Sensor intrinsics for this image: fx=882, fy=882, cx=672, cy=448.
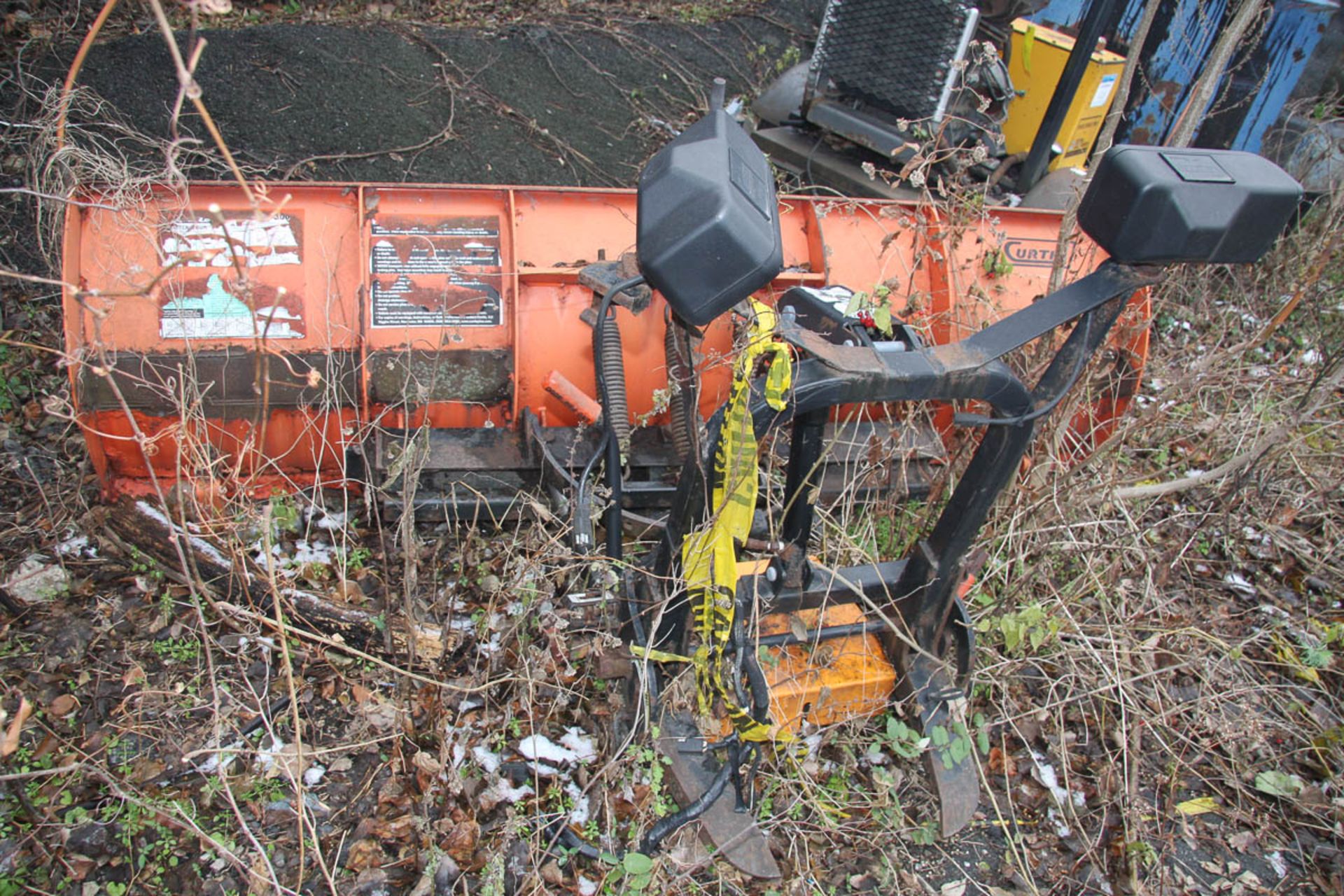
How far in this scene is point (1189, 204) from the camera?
A: 72.7 inches

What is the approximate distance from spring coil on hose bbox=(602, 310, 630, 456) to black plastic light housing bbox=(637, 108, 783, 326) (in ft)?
3.42

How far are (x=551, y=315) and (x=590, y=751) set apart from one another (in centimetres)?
155

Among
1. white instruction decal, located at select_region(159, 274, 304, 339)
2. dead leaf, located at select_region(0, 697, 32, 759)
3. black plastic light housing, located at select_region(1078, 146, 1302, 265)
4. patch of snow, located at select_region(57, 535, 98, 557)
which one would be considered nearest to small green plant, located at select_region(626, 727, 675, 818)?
dead leaf, located at select_region(0, 697, 32, 759)

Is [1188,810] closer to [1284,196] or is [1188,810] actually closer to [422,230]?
[1284,196]

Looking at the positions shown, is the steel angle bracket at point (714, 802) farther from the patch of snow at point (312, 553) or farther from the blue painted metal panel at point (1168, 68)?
the blue painted metal panel at point (1168, 68)

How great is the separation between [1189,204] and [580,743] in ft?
7.36

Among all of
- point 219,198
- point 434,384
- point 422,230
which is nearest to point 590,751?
point 434,384

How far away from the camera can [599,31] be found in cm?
725

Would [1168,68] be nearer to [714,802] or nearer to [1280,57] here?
[1280,57]

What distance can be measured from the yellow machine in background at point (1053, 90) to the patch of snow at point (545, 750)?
14.6 feet

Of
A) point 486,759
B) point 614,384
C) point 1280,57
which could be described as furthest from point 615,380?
point 1280,57

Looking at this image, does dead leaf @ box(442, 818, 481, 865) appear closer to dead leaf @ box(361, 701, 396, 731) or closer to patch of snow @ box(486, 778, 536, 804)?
patch of snow @ box(486, 778, 536, 804)

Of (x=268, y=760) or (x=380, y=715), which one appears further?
(x=380, y=715)

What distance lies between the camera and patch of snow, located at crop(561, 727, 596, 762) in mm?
2809
